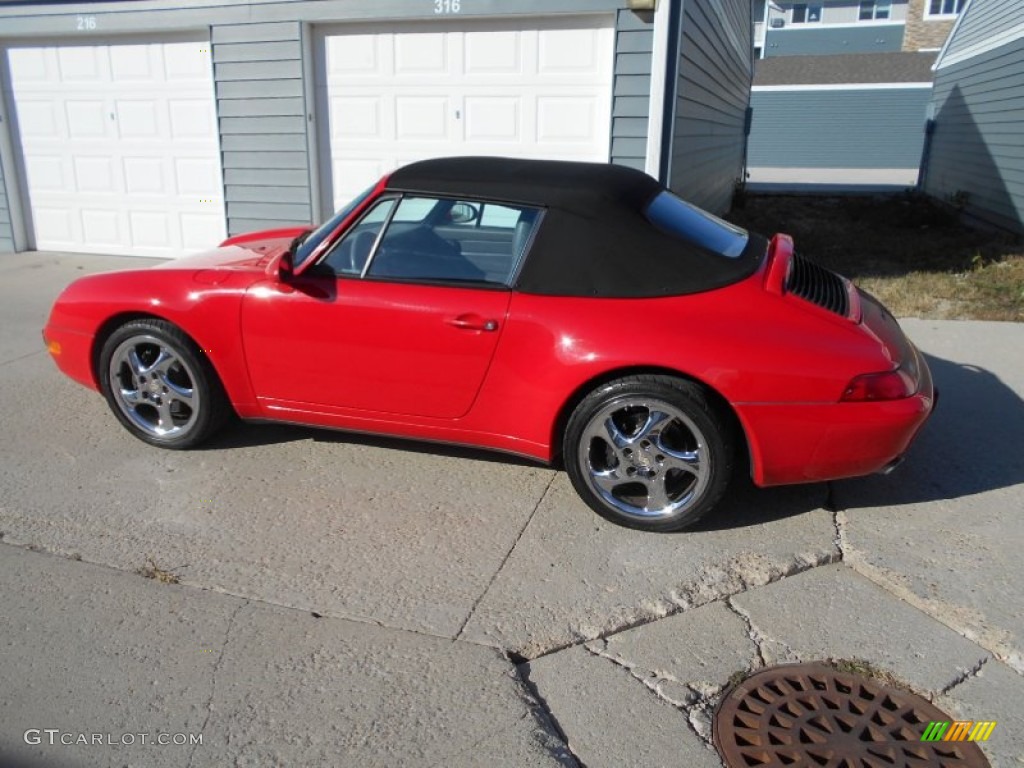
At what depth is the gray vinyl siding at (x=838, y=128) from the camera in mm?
29344

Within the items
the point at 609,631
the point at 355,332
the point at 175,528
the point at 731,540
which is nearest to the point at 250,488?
the point at 175,528

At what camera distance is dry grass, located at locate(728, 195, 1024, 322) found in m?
7.41

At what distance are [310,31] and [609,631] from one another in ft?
22.8

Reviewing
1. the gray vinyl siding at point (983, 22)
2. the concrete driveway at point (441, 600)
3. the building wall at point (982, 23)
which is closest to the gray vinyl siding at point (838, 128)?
the building wall at point (982, 23)

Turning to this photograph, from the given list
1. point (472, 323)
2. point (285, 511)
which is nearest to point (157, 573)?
point (285, 511)

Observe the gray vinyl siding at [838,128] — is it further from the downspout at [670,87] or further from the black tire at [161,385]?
the black tire at [161,385]

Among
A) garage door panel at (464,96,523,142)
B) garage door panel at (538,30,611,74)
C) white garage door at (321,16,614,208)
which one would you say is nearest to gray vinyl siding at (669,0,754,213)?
garage door panel at (538,30,611,74)

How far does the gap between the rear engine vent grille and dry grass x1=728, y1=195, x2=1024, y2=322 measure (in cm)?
358

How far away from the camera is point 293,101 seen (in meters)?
8.01

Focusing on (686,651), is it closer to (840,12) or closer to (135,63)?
(135,63)

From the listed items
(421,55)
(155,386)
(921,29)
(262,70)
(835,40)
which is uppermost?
(921,29)

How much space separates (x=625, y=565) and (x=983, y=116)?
15.2 m

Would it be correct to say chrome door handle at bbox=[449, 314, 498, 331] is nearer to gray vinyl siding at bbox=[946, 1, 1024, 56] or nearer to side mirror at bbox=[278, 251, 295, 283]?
side mirror at bbox=[278, 251, 295, 283]

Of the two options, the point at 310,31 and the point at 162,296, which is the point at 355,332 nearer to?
the point at 162,296
